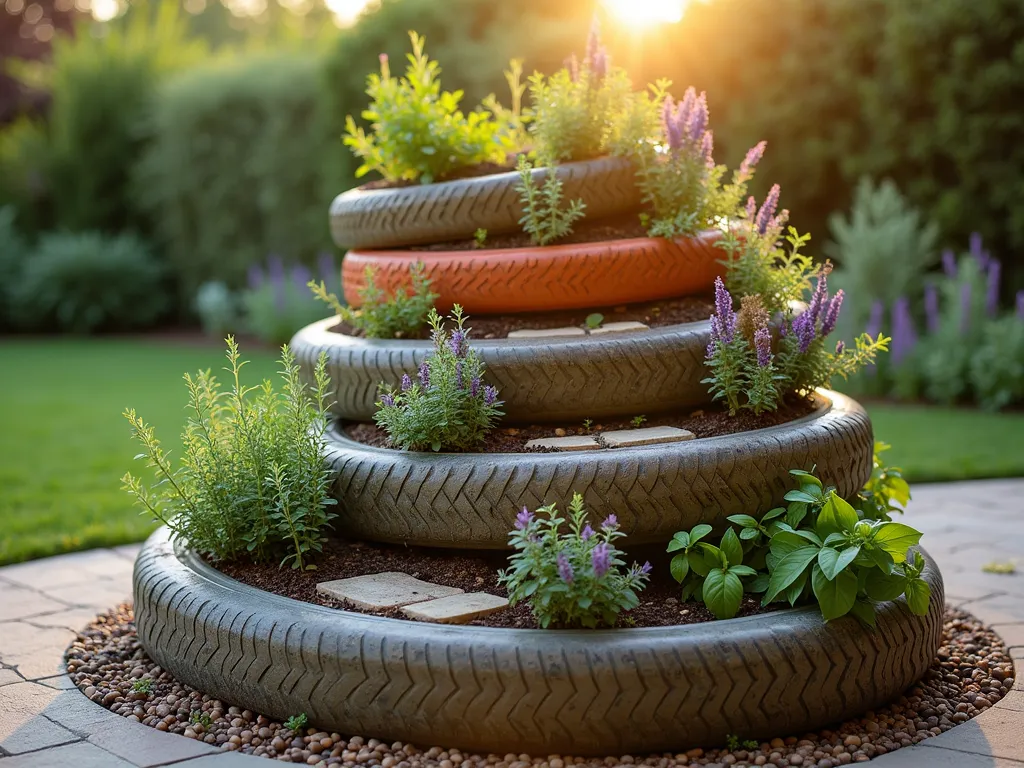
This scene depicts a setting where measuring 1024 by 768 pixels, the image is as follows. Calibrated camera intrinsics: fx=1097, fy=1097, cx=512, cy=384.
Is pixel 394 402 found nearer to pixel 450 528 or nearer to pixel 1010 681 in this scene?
pixel 450 528

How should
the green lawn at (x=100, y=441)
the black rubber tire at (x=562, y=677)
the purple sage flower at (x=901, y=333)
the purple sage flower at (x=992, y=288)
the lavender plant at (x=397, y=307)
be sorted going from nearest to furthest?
the black rubber tire at (x=562, y=677)
the lavender plant at (x=397, y=307)
the green lawn at (x=100, y=441)
the purple sage flower at (x=992, y=288)
the purple sage flower at (x=901, y=333)

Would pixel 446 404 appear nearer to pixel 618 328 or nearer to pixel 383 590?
pixel 383 590

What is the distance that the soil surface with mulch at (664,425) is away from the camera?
3.74 meters

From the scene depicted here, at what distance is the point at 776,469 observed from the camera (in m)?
3.56

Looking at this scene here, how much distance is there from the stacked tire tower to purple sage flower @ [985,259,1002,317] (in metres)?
5.33

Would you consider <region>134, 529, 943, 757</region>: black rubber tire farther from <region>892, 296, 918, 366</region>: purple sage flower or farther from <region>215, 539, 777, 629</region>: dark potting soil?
<region>892, 296, 918, 366</region>: purple sage flower

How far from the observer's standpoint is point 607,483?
3.42m

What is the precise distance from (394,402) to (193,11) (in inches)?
1622

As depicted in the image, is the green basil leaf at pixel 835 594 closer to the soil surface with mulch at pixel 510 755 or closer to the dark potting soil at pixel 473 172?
the soil surface with mulch at pixel 510 755

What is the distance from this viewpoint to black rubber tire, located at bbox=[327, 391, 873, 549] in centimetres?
343

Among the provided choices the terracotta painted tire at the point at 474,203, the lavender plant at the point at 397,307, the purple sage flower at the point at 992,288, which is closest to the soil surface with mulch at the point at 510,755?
the lavender plant at the point at 397,307

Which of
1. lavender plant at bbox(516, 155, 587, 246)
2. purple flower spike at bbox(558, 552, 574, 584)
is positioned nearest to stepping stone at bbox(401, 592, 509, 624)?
purple flower spike at bbox(558, 552, 574, 584)

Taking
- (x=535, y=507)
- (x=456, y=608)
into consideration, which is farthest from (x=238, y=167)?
(x=456, y=608)

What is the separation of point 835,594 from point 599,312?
5.12 ft
